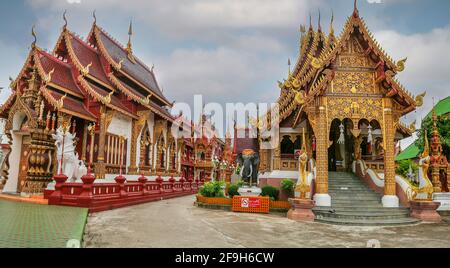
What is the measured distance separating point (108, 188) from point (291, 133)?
A: 7968 millimetres

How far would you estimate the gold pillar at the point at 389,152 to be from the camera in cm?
1038

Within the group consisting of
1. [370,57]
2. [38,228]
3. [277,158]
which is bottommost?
[38,228]

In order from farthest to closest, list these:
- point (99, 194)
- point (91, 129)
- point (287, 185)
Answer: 1. point (91, 129)
2. point (287, 185)
3. point (99, 194)

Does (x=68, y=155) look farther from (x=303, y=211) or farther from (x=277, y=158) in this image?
(x=303, y=211)

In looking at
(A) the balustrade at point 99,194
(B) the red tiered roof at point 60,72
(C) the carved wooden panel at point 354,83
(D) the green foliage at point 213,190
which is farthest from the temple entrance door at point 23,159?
(C) the carved wooden panel at point 354,83

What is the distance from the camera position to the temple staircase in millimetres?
9031

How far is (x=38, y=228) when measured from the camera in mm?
6117

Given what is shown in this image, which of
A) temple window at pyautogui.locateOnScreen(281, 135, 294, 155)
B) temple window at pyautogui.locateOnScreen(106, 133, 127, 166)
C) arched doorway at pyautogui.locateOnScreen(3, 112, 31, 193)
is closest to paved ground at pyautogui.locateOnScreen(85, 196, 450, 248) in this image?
temple window at pyautogui.locateOnScreen(281, 135, 294, 155)

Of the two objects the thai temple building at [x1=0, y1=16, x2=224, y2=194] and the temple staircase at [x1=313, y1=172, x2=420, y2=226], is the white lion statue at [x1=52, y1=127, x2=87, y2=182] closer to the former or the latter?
the thai temple building at [x1=0, y1=16, x2=224, y2=194]

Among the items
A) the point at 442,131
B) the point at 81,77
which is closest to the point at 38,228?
the point at 81,77

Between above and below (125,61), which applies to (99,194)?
below

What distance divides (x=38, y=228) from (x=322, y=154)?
8.31 meters

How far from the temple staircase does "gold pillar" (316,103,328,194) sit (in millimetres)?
757
